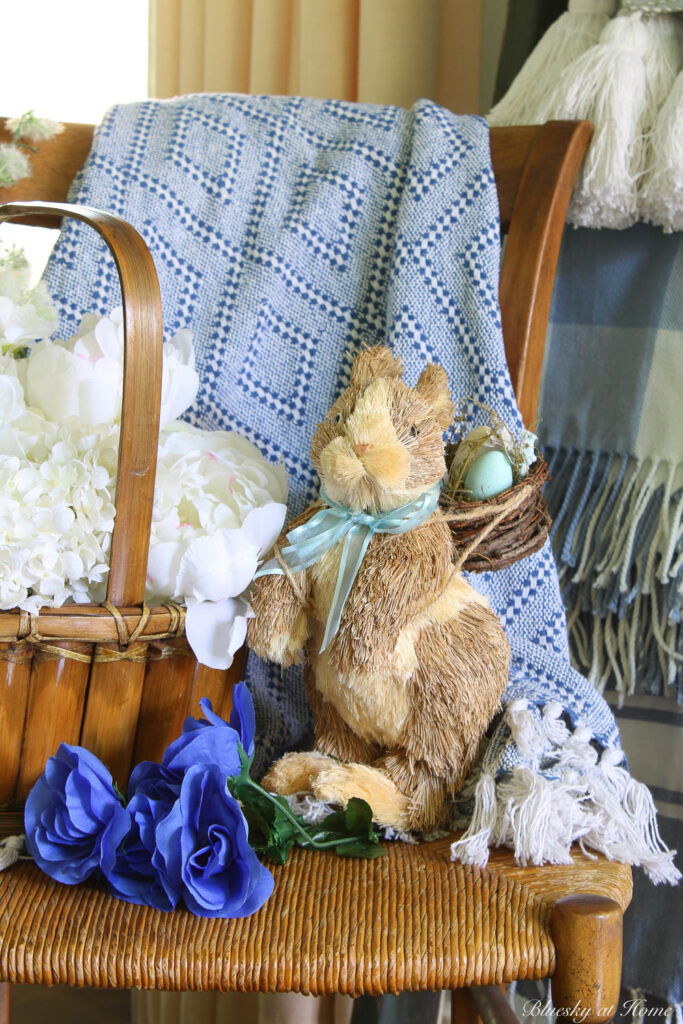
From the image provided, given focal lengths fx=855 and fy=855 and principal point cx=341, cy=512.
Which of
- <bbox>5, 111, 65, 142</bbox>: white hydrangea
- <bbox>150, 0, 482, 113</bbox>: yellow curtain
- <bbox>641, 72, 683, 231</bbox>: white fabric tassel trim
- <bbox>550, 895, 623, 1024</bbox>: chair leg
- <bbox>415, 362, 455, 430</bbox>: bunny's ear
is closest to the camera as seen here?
<bbox>550, 895, 623, 1024</bbox>: chair leg

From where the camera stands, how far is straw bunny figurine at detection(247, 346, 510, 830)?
49cm

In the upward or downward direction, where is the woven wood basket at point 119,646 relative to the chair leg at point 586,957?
upward

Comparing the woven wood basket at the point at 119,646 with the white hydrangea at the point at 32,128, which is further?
the white hydrangea at the point at 32,128

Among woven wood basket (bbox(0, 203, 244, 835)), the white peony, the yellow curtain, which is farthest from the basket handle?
the yellow curtain

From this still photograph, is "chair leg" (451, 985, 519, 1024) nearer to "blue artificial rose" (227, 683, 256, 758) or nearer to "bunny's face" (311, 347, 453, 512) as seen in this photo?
"blue artificial rose" (227, 683, 256, 758)

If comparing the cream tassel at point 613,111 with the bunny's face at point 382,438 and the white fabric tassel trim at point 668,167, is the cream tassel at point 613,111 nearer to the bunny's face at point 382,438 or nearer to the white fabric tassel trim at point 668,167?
the white fabric tassel trim at point 668,167

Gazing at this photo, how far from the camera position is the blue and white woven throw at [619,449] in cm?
73

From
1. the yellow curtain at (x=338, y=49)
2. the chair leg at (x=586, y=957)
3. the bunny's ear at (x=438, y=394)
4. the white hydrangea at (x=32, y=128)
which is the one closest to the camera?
the chair leg at (x=586, y=957)

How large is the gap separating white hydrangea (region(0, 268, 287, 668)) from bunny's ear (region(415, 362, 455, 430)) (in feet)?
0.36

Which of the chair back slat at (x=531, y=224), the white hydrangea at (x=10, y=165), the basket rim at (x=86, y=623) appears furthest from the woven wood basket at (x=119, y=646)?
the chair back slat at (x=531, y=224)

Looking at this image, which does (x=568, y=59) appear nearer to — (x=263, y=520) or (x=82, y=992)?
(x=263, y=520)

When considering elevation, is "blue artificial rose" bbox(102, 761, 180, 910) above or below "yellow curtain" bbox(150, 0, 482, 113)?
below

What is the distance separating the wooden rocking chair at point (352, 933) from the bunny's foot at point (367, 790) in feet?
0.12

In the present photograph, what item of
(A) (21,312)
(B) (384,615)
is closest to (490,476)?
(B) (384,615)
